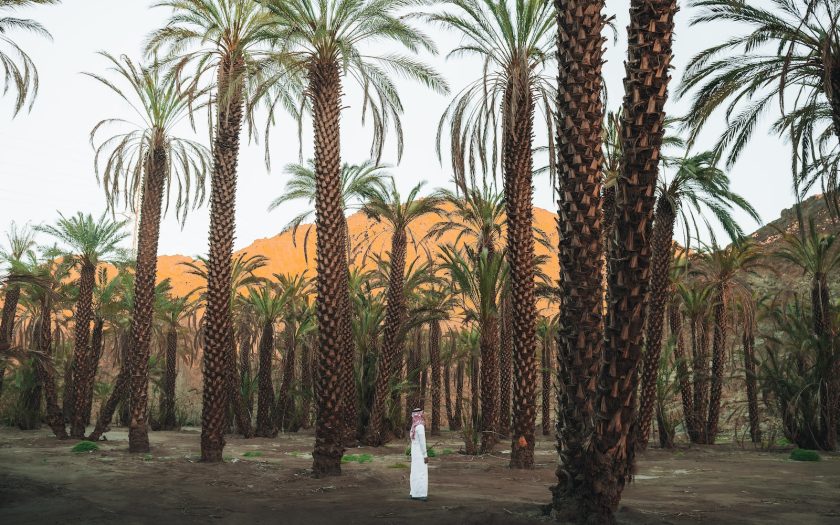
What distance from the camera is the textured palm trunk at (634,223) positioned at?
851 centimetres

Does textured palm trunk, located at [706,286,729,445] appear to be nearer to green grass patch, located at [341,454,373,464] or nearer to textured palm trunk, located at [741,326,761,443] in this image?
textured palm trunk, located at [741,326,761,443]

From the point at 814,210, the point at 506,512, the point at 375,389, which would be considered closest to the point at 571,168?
the point at 506,512

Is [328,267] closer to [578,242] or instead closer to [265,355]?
[578,242]

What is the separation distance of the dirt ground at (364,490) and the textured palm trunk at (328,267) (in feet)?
3.29

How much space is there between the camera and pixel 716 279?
2855cm

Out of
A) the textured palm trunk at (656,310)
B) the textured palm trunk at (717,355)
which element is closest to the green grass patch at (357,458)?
the textured palm trunk at (656,310)

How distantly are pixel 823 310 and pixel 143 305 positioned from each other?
22690 millimetres

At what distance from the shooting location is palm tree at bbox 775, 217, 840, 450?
838 inches

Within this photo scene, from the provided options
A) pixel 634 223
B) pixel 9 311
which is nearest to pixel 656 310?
pixel 634 223

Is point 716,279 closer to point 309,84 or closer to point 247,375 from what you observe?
point 309,84

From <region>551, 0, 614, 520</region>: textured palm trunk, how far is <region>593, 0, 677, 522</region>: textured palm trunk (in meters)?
0.45

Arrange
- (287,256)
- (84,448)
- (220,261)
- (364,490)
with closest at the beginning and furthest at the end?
(364,490), (220,261), (84,448), (287,256)

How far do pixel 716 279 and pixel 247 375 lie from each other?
2276cm

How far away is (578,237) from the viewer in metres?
9.82
